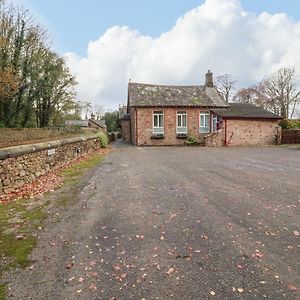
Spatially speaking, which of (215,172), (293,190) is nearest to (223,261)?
(293,190)

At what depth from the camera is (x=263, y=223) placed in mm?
5629

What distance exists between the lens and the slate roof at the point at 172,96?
30.3 m

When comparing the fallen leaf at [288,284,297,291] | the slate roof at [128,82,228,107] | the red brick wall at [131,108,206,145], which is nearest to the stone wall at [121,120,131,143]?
the slate roof at [128,82,228,107]

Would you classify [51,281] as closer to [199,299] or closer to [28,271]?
[28,271]

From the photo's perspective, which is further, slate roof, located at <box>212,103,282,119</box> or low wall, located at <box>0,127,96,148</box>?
slate roof, located at <box>212,103,282,119</box>

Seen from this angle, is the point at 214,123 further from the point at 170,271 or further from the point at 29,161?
the point at 170,271

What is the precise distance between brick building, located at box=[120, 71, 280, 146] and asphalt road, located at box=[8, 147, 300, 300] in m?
21.3

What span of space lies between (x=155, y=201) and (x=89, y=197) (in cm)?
181

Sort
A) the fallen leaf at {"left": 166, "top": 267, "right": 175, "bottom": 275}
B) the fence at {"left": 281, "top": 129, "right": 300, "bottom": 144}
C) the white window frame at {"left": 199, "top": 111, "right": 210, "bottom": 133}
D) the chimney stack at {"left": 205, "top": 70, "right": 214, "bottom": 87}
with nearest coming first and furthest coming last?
1. the fallen leaf at {"left": 166, "top": 267, "right": 175, "bottom": 275}
2. the white window frame at {"left": 199, "top": 111, "right": 210, "bottom": 133}
3. the fence at {"left": 281, "top": 129, "right": 300, "bottom": 144}
4. the chimney stack at {"left": 205, "top": 70, "right": 214, "bottom": 87}

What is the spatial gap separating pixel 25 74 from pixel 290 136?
29.2m

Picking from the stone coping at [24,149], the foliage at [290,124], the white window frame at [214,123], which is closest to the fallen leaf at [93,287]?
the stone coping at [24,149]

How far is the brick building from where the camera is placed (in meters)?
29.1

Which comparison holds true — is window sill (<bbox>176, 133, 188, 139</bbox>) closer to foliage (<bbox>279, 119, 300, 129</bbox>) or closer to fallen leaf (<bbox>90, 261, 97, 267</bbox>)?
foliage (<bbox>279, 119, 300, 129</bbox>)

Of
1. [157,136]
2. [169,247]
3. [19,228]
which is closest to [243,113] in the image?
[157,136]
